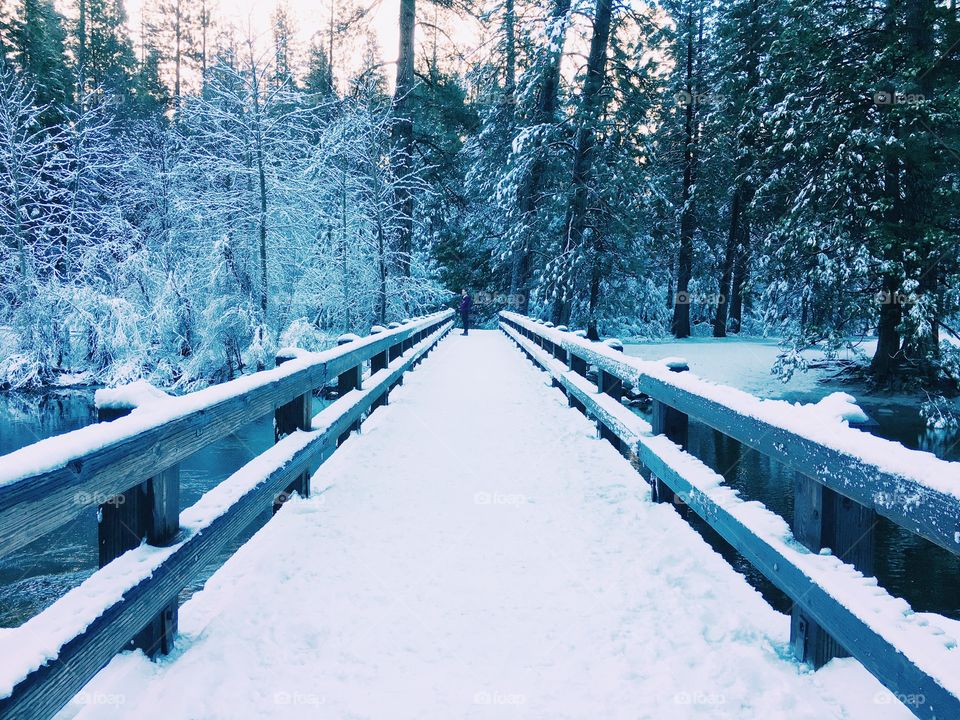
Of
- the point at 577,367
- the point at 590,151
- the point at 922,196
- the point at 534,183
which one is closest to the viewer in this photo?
the point at 577,367

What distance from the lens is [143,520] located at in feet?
8.56

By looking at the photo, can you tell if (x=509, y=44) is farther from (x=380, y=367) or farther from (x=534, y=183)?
(x=380, y=367)

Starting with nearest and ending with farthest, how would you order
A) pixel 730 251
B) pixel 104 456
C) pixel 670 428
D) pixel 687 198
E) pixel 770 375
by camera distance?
pixel 104 456 < pixel 670 428 < pixel 770 375 < pixel 730 251 < pixel 687 198

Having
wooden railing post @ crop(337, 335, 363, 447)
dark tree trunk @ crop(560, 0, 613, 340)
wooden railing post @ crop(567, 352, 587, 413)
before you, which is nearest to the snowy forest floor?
dark tree trunk @ crop(560, 0, 613, 340)

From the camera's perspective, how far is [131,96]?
39.1 metres

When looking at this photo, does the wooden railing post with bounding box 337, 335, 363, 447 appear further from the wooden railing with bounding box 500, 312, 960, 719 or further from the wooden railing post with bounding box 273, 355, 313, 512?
the wooden railing with bounding box 500, 312, 960, 719

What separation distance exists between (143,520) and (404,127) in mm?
24999

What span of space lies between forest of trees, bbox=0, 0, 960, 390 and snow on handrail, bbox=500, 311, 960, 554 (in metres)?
12.3

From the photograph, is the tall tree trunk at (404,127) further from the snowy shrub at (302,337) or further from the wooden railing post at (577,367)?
the wooden railing post at (577,367)

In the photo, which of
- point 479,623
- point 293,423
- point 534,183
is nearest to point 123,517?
point 479,623

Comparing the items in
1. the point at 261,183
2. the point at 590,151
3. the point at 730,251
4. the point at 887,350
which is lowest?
the point at 887,350

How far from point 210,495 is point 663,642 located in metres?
2.27

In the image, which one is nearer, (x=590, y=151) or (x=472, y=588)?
(x=472, y=588)

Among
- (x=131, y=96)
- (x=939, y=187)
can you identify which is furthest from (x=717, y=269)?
(x=131, y=96)
